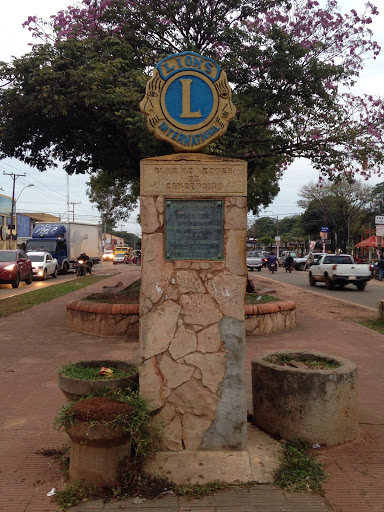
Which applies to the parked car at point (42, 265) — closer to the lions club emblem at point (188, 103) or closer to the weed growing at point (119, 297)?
the weed growing at point (119, 297)

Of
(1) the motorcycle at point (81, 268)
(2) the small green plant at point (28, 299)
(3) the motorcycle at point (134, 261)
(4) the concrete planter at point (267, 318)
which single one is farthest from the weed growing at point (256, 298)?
(3) the motorcycle at point (134, 261)

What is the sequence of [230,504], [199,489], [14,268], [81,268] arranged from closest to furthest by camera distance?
[230,504], [199,489], [14,268], [81,268]

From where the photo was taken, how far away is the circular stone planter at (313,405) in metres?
3.80

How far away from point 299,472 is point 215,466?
607 millimetres

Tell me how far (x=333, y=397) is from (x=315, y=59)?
976cm

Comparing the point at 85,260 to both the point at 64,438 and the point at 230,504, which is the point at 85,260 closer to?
the point at 64,438

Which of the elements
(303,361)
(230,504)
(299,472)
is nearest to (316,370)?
(303,361)

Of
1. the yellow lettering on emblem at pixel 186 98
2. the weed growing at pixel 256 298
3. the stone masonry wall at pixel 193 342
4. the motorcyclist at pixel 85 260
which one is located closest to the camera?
the stone masonry wall at pixel 193 342

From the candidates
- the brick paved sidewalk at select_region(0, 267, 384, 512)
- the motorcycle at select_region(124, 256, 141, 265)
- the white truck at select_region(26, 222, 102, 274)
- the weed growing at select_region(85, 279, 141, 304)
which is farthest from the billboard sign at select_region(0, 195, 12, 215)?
the brick paved sidewalk at select_region(0, 267, 384, 512)

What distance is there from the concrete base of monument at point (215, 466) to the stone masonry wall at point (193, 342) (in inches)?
2.9

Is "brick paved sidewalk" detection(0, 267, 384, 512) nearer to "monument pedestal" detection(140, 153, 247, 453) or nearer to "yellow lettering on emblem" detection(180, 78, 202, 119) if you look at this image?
"monument pedestal" detection(140, 153, 247, 453)

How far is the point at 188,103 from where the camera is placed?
3.66 metres

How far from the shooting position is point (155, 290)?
3.54 metres

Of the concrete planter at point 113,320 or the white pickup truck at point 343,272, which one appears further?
the white pickup truck at point 343,272
